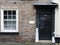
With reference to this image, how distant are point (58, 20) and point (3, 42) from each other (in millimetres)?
4563

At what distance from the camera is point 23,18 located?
64.3 ft

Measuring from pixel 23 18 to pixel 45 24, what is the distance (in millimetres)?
1854

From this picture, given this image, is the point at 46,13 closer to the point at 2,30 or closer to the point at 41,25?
the point at 41,25

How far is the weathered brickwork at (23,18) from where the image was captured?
1956cm

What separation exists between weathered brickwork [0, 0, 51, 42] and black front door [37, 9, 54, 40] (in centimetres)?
60

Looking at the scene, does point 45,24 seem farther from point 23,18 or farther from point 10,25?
point 10,25

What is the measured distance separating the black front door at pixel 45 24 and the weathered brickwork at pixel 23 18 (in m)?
0.60

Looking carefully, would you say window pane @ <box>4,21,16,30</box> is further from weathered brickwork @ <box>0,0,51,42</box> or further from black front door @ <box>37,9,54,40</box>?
black front door @ <box>37,9,54,40</box>

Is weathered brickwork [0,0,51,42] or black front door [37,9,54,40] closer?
weathered brickwork [0,0,51,42]

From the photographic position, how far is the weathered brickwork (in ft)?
64.2

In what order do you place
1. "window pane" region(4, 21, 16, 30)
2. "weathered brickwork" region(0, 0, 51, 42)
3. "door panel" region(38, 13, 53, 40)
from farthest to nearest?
"door panel" region(38, 13, 53, 40)
"window pane" region(4, 21, 16, 30)
"weathered brickwork" region(0, 0, 51, 42)

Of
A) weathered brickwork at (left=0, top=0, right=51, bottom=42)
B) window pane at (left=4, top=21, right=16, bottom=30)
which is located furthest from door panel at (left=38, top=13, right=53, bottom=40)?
window pane at (left=4, top=21, right=16, bottom=30)

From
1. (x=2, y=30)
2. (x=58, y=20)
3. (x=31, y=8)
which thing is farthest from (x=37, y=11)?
(x=2, y=30)

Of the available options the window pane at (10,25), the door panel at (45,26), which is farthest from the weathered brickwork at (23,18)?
the door panel at (45,26)
